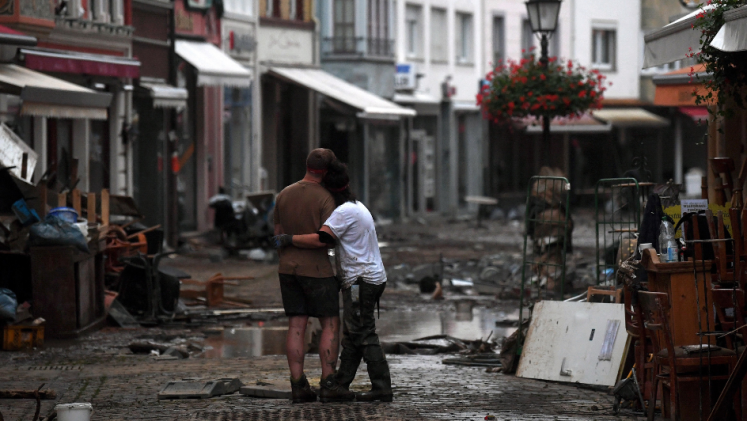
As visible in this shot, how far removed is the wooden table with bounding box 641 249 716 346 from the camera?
7.50 meters

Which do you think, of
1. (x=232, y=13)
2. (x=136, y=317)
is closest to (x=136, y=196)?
(x=232, y=13)

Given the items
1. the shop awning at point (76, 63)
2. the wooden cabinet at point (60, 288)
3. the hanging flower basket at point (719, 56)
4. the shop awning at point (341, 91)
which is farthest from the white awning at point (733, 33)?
the shop awning at point (341, 91)

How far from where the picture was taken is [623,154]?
149 ft

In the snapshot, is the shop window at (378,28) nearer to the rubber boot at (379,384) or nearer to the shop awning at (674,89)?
the shop awning at (674,89)

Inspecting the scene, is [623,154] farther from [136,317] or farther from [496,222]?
[136,317]

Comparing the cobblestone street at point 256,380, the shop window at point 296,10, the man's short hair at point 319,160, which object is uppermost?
the shop window at point 296,10

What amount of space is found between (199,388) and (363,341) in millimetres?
1209

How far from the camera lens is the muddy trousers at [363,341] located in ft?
28.3

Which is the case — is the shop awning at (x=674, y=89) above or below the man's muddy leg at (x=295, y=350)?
above

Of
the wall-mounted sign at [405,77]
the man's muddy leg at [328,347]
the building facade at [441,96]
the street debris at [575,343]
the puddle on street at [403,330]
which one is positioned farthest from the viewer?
the building facade at [441,96]

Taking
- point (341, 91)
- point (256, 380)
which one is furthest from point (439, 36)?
point (256, 380)

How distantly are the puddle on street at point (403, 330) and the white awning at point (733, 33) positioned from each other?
5626 millimetres

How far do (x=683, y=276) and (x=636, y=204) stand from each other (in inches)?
109

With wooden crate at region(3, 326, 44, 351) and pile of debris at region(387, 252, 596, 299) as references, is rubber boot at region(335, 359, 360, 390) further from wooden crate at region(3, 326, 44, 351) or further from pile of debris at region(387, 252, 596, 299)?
pile of debris at region(387, 252, 596, 299)
